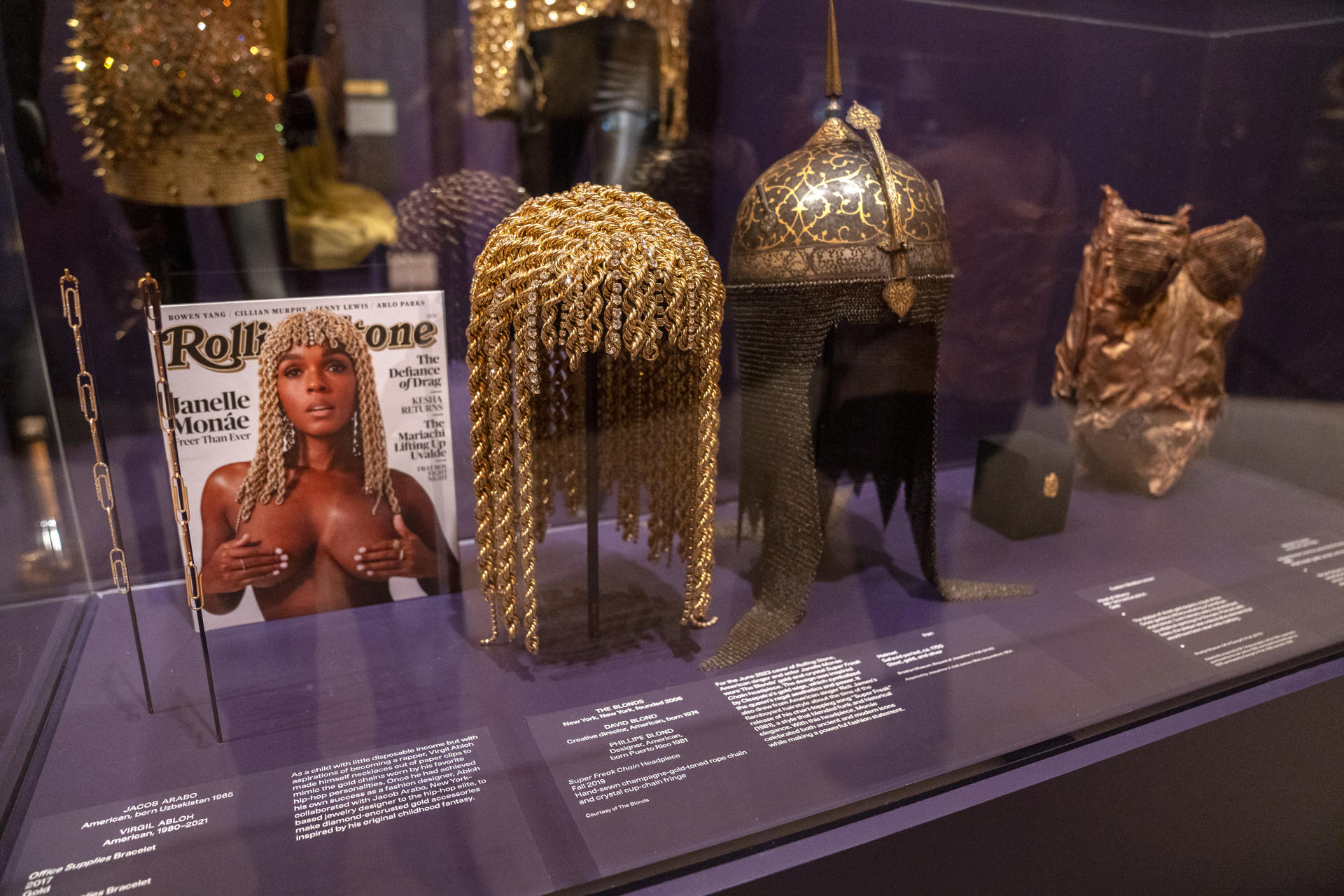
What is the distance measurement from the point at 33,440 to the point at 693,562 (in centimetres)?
144

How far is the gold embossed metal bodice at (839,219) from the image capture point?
1733 millimetres

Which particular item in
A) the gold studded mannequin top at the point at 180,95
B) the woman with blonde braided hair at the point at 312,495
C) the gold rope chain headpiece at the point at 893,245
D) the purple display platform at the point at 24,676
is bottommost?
the purple display platform at the point at 24,676

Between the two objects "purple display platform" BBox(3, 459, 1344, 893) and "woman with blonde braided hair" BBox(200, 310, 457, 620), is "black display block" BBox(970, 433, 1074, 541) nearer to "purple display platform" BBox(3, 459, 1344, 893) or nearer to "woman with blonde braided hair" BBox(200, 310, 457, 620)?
"purple display platform" BBox(3, 459, 1344, 893)

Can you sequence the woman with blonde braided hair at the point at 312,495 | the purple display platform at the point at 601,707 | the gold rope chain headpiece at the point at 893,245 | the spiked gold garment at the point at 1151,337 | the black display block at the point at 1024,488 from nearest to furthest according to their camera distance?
the purple display platform at the point at 601,707 → the gold rope chain headpiece at the point at 893,245 → the woman with blonde braided hair at the point at 312,495 → the black display block at the point at 1024,488 → the spiked gold garment at the point at 1151,337

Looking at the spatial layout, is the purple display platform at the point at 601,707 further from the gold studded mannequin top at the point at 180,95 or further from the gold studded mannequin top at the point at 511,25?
the gold studded mannequin top at the point at 511,25

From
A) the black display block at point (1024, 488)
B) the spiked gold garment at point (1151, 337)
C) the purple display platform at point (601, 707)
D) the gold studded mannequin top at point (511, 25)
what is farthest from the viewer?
the spiked gold garment at point (1151, 337)

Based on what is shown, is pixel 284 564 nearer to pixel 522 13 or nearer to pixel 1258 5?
pixel 522 13

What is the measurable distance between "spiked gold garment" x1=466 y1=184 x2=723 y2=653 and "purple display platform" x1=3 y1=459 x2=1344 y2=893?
17 cm

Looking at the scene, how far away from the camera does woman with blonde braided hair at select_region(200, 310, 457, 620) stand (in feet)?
6.00

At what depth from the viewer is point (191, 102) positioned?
71.2 inches

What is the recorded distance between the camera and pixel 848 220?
5.67 feet

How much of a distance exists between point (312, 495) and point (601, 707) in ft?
2.63

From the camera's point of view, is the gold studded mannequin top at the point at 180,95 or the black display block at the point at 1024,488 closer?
the gold studded mannequin top at the point at 180,95

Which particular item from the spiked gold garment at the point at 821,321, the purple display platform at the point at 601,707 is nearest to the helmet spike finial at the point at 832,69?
the spiked gold garment at the point at 821,321
